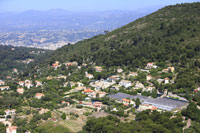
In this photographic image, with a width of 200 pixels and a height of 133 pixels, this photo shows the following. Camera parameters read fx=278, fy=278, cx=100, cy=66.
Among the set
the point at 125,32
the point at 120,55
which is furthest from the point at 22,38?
the point at 120,55

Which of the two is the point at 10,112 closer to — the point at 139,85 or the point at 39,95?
the point at 39,95

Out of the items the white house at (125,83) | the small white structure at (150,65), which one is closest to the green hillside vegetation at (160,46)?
the small white structure at (150,65)

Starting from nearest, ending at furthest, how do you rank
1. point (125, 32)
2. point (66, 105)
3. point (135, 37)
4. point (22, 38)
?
point (66, 105), point (135, 37), point (125, 32), point (22, 38)

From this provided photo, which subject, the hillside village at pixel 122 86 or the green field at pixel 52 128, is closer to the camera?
the green field at pixel 52 128

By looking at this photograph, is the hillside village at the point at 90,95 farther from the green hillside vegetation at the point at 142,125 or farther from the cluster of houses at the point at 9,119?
the green hillside vegetation at the point at 142,125

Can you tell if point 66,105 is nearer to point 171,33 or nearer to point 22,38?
point 171,33

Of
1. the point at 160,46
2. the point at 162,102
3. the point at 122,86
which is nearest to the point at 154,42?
the point at 160,46
